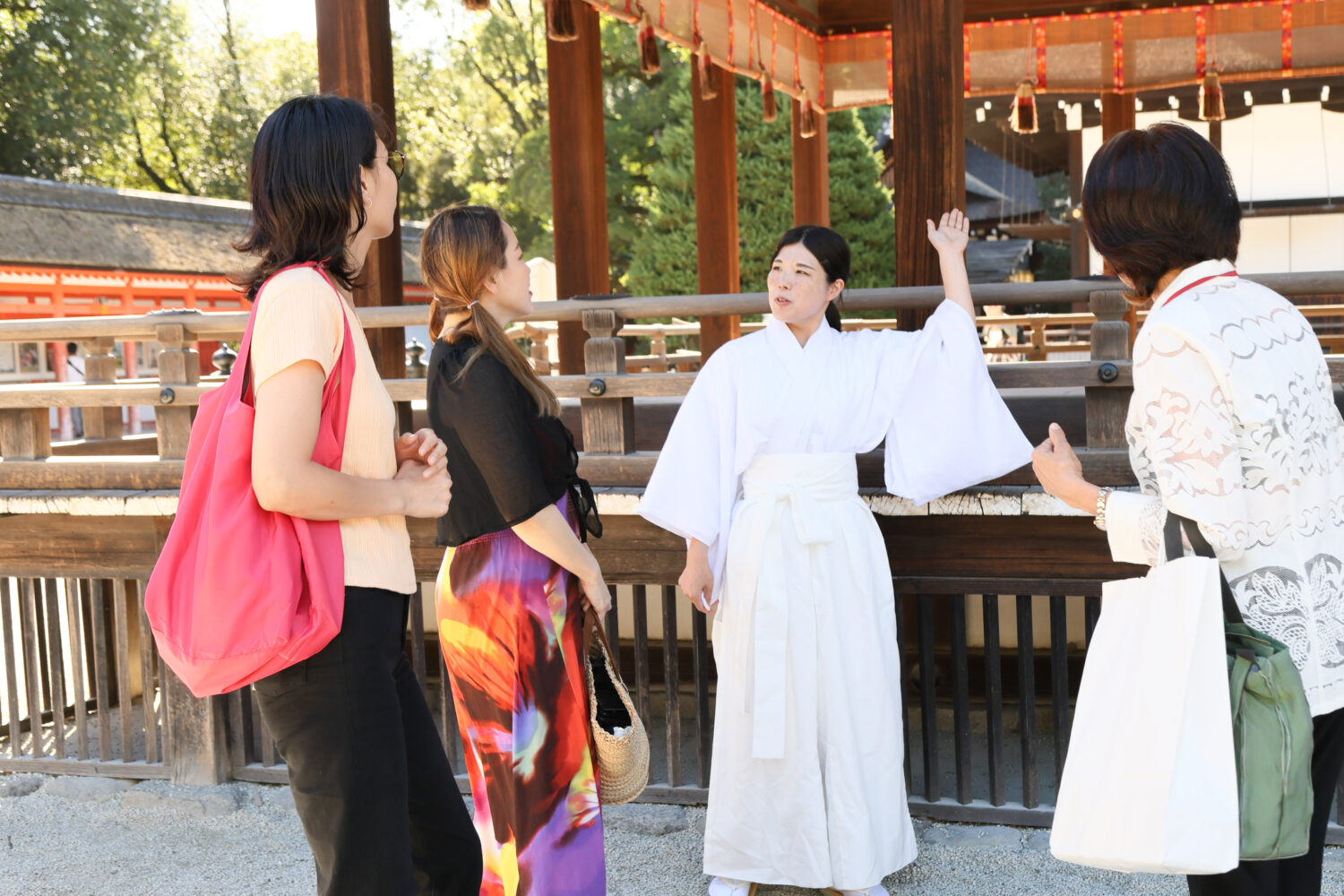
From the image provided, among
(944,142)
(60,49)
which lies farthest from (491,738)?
(60,49)

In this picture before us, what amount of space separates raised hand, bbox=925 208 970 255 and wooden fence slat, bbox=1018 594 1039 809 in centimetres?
104

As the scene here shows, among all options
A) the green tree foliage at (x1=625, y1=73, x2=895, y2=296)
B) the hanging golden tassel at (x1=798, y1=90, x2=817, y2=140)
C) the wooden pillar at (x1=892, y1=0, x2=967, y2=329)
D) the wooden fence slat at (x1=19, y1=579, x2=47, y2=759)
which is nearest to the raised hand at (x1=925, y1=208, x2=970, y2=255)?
the wooden pillar at (x1=892, y1=0, x2=967, y2=329)

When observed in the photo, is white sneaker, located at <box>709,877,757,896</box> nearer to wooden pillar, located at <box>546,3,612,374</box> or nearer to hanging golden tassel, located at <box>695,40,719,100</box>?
wooden pillar, located at <box>546,3,612,374</box>

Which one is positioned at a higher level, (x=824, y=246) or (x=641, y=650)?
(x=824, y=246)

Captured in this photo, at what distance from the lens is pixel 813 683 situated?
2891 millimetres

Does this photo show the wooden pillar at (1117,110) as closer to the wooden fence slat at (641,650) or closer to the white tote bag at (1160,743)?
the wooden fence slat at (641,650)

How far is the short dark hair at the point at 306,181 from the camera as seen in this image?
1612 mm

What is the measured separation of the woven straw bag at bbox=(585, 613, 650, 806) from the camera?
2469mm

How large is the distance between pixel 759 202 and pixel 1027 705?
1288cm

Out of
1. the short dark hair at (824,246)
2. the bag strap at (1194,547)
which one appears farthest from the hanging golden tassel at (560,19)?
the bag strap at (1194,547)

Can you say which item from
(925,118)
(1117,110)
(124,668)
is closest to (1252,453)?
(925,118)

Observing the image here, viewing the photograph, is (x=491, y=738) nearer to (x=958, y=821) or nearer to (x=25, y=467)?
(x=958, y=821)

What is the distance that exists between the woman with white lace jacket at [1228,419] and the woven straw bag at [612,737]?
3.76 feet

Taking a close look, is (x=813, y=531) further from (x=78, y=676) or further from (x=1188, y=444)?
(x=78, y=676)
